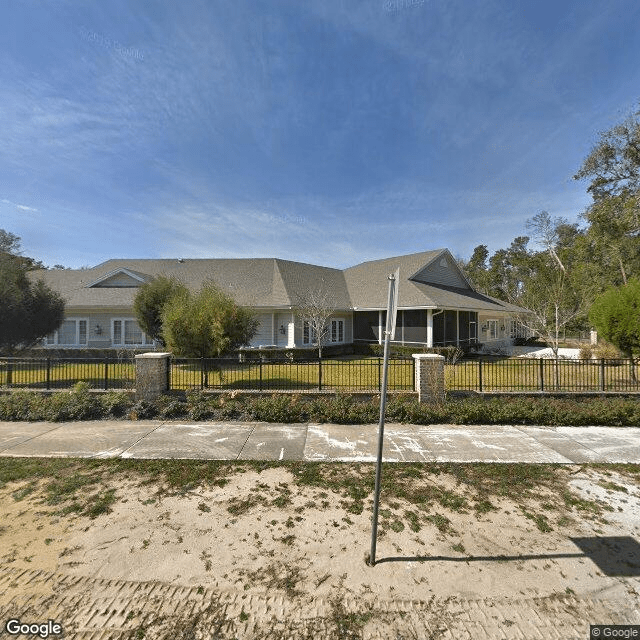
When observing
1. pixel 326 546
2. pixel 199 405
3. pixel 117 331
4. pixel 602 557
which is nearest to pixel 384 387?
pixel 326 546

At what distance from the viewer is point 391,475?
5.26 metres

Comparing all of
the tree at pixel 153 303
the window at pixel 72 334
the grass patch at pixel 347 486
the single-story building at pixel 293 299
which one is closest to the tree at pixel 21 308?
the tree at pixel 153 303

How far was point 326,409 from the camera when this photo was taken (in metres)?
8.30

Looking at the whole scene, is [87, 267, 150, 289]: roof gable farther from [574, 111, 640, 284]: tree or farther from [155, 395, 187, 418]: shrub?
[574, 111, 640, 284]: tree

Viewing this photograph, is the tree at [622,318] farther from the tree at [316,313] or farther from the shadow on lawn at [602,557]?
the tree at [316,313]

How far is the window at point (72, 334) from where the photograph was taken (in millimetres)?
21625

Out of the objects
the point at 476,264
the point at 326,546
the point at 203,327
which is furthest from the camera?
the point at 476,264

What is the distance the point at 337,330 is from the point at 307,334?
2.69 meters

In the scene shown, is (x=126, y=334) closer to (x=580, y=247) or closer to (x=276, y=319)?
Answer: (x=276, y=319)

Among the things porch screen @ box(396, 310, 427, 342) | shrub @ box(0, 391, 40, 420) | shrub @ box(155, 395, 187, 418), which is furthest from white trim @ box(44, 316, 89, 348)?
porch screen @ box(396, 310, 427, 342)

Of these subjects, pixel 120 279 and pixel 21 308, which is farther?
pixel 120 279

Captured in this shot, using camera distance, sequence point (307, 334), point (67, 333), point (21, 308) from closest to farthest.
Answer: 1. point (21, 308)
2. point (307, 334)
3. point (67, 333)

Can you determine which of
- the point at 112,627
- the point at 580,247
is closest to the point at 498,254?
the point at 580,247

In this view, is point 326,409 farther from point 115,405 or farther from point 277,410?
point 115,405
